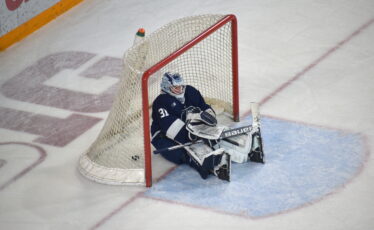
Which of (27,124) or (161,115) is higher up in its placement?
(161,115)

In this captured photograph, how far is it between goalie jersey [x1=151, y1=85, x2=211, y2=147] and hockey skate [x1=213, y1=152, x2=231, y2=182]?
12.5 inches

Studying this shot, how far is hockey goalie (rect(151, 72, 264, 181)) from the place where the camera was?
5828mm

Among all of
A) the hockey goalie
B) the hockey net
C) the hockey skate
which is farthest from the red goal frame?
the hockey skate

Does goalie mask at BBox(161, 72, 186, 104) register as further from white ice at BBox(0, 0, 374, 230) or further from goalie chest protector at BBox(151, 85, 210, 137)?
white ice at BBox(0, 0, 374, 230)

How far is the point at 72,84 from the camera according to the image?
749 centimetres

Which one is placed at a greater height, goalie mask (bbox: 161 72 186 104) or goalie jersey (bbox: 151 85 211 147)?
goalie mask (bbox: 161 72 186 104)

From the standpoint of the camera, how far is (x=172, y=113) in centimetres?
605

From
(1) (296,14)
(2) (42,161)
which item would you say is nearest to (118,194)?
(2) (42,161)

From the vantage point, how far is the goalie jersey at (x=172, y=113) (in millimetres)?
5945

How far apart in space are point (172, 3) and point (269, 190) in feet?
11.9

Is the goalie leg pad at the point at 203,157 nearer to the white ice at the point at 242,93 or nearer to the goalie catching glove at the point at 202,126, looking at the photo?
the goalie catching glove at the point at 202,126

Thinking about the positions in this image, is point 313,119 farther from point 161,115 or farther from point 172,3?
point 172,3

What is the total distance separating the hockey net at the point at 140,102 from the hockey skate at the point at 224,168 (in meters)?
0.45

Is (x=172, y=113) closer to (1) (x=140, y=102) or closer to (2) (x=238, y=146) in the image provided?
(1) (x=140, y=102)
